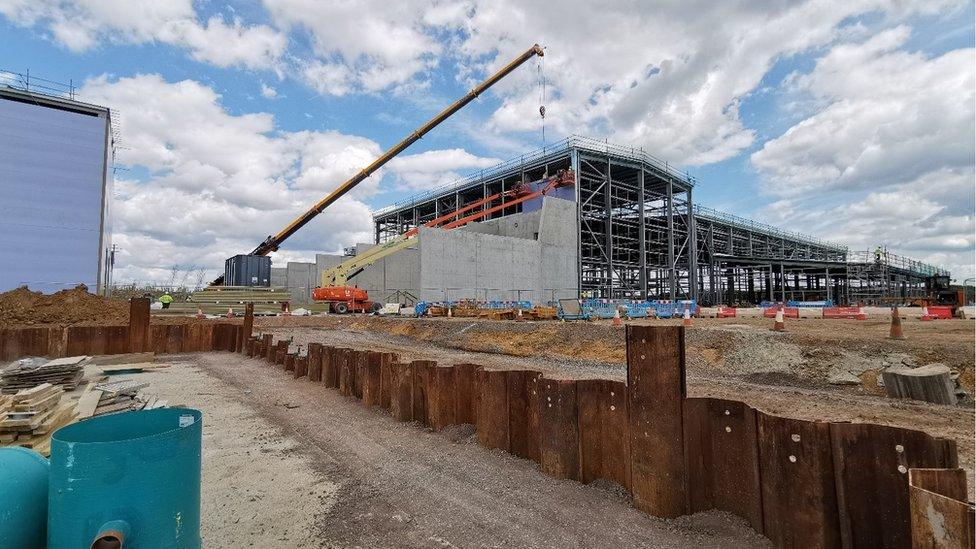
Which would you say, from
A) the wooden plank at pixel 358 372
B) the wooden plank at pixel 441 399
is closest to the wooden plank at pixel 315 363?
the wooden plank at pixel 358 372

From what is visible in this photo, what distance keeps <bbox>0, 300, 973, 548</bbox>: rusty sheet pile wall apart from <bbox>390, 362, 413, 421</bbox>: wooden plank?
3.06 feet

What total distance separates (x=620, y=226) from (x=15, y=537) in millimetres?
50057

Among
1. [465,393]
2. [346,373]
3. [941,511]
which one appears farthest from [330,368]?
[941,511]

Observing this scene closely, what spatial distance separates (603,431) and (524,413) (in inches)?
43.0

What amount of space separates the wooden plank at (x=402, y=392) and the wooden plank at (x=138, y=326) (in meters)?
12.2

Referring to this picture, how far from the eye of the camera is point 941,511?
2180 mm

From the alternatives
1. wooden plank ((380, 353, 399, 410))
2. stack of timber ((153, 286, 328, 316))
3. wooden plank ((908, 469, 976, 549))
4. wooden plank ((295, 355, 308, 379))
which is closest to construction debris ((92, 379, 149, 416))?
wooden plank ((295, 355, 308, 379))

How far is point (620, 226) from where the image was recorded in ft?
161

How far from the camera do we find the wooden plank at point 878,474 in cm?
262

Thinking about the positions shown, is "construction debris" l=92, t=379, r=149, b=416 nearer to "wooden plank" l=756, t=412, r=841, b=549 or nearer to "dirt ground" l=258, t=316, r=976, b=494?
"wooden plank" l=756, t=412, r=841, b=549

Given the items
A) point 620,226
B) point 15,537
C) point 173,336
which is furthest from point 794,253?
point 15,537

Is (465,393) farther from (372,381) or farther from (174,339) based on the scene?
(174,339)

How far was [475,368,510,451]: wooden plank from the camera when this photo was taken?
532cm

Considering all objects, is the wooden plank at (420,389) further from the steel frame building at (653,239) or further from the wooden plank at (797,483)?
the steel frame building at (653,239)
